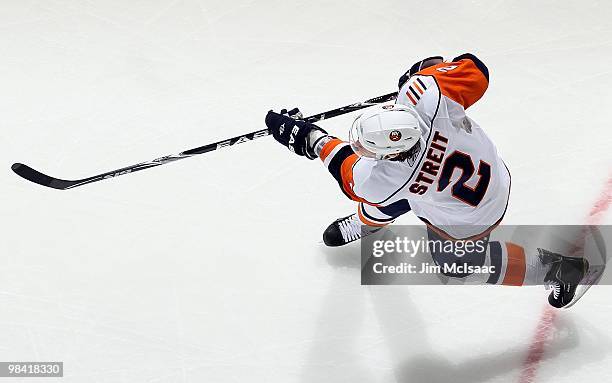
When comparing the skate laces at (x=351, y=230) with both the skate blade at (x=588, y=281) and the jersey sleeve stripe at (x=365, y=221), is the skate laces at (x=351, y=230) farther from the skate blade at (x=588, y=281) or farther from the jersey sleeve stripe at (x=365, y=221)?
the skate blade at (x=588, y=281)

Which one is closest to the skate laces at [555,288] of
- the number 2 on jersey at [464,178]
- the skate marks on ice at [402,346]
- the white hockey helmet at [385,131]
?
the skate marks on ice at [402,346]

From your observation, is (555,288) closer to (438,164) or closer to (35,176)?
(438,164)

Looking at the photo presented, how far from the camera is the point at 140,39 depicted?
17.3ft

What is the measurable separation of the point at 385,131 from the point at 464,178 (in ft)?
1.47

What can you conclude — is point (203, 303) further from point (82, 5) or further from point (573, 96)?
point (82, 5)

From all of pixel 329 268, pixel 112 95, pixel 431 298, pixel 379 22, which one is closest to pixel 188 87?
pixel 112 95

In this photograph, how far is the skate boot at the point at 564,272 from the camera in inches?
127

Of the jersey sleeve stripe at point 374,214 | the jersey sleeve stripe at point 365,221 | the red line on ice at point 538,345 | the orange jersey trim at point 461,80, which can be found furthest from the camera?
the jersey sleeve stripe at point 365,221

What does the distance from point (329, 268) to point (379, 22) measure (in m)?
2.25

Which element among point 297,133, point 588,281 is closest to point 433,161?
point 297,133

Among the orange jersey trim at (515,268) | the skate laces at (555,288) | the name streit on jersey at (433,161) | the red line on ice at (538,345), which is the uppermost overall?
the name streit on jersey at (433,161)

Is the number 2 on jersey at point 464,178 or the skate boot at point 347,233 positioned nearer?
the number 2 on jersey at point 464,178

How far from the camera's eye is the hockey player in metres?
2.76

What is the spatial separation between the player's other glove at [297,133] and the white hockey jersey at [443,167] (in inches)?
2.7
